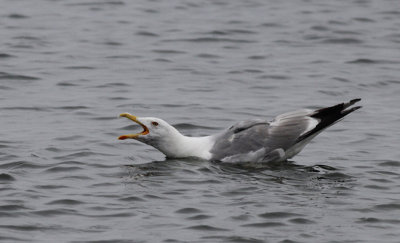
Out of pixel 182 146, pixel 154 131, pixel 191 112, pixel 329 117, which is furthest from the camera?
pixel 191 112

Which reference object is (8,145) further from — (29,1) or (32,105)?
(29,1)

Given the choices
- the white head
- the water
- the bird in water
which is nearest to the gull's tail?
the bird in water

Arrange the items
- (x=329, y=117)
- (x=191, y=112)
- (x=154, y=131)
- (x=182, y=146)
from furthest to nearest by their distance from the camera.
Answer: (x=191, y=112) < (x=182, y=146) < (x=154, y=131) < (x=329, y=117)

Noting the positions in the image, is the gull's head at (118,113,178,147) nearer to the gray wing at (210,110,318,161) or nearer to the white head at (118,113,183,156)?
the white head at (118,113,183,156)

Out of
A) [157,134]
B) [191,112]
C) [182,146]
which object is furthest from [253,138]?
[191,112]

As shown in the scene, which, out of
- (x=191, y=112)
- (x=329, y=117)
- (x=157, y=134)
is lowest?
(x=191, y=112)

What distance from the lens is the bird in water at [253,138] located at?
39.3 feet

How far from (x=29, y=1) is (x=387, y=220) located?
49.1 feet

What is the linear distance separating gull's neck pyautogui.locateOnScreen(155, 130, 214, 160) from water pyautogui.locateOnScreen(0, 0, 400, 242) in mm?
152

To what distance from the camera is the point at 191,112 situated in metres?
14.6

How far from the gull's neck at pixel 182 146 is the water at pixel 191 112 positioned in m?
0.15

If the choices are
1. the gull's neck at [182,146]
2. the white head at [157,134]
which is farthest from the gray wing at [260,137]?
the white head at [157,134]

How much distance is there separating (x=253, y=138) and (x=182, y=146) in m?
0.95

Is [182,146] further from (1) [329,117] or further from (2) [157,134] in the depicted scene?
(1) [329,117]
